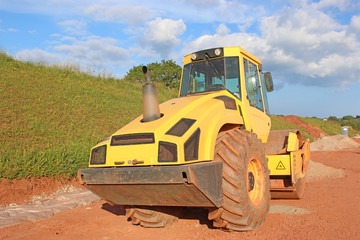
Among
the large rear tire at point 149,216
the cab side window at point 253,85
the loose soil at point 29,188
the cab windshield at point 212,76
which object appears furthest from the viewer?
the loose soil at point 29,188

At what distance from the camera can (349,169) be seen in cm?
1174

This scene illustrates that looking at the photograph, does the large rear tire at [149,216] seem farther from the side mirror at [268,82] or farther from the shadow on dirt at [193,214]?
the side mirror at [268,82]

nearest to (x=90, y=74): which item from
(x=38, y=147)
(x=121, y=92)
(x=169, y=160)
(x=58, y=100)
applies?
(x=121, y=92)

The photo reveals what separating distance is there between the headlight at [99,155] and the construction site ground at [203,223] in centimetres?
120

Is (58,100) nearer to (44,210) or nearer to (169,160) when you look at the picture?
(44,210)

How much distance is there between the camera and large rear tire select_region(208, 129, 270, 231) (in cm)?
414

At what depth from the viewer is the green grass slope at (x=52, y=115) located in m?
8.37

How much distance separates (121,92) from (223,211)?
49.4 feet

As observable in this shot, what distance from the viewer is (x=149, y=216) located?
16.0 ft

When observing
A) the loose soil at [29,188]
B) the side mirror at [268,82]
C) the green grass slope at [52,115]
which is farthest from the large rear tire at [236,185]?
the green grass slope at [52,115]

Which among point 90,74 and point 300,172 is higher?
point 90,74

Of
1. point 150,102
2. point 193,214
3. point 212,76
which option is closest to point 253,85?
point 212,76

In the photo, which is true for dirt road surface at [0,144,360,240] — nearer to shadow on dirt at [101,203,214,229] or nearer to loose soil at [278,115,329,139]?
shadow on dirt at [101,203,214,229]

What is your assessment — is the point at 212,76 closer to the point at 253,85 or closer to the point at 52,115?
the point at 253,85
